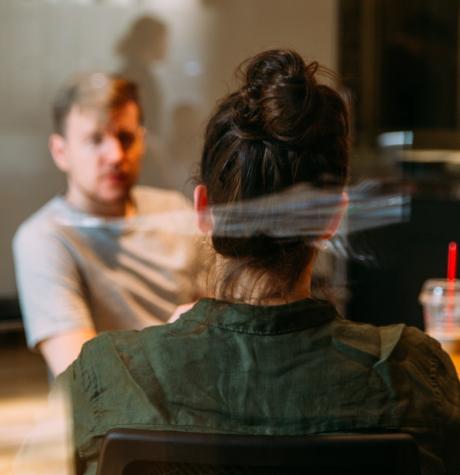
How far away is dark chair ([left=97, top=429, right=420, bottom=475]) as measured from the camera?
0.64m

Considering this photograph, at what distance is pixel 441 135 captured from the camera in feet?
10.1

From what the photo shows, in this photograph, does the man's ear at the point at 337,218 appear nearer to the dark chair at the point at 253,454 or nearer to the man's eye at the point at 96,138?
A: the dark chair at the point at 253,454

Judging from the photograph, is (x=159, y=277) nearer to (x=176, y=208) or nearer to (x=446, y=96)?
(x=176, y=208)

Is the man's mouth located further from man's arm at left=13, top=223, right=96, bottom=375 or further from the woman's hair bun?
the woman's hair bun

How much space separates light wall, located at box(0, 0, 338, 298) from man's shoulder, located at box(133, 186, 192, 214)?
2.4 inches

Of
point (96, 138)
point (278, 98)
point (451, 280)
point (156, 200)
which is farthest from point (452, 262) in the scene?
point (278, 98)

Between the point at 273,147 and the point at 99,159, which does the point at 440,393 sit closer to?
the point at 273,147

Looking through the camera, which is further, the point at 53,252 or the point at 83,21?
the point at 83,21

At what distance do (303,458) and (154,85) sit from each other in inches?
68.0

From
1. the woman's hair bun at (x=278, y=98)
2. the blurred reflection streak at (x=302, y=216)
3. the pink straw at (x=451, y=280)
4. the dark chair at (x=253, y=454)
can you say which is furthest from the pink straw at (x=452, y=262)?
the dark chair at (x=253, y=454)

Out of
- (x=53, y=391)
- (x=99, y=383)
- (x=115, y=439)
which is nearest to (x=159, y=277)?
(x=53, y=391)

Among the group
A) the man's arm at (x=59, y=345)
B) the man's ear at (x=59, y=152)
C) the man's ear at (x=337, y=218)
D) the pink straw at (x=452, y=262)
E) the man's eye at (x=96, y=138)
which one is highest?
the man's eye at (x=96, y=138)

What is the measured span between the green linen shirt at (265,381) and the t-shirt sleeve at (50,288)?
0.50 m

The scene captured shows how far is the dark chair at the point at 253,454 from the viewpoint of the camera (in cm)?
64
